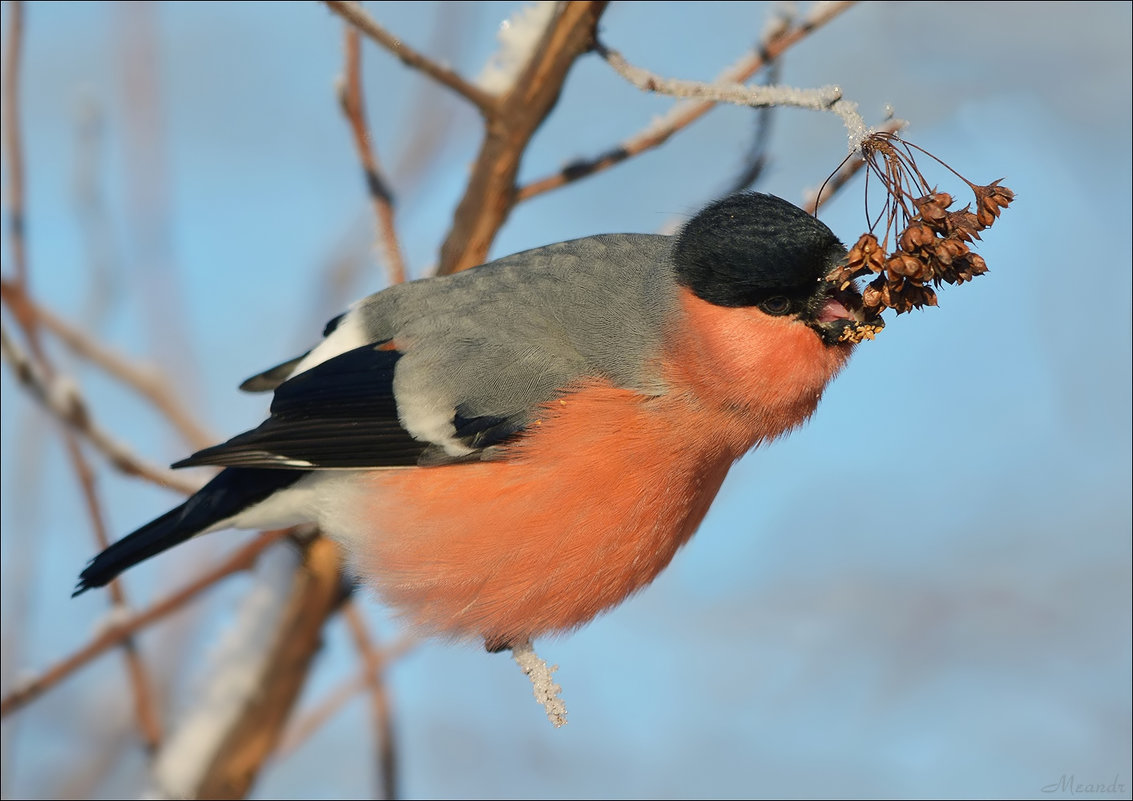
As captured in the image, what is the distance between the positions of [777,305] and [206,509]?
4.69 ft

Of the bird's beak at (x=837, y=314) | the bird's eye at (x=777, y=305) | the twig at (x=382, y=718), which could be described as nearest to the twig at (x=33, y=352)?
the twig at (x=382, y=718)

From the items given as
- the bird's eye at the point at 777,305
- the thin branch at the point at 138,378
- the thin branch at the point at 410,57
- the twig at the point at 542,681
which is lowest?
the twig at the point at 542,681

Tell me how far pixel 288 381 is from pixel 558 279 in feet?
2.39

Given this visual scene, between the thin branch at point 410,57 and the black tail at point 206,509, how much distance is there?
3.23 feet

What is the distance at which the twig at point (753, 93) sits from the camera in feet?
5.96

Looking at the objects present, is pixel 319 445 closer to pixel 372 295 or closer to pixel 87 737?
pixel 372 295

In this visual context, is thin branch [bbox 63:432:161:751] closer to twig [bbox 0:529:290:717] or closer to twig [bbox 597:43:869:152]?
twig [bbox 0:529:290:717]

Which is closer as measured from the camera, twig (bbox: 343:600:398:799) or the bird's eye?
the bird's eye

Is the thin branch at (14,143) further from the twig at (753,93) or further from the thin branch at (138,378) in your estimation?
the twig at (753,93)

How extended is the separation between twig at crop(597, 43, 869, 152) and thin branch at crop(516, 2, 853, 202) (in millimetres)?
170

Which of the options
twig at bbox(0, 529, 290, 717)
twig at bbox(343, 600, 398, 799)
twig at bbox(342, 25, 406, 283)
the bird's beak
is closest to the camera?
the bird's beak

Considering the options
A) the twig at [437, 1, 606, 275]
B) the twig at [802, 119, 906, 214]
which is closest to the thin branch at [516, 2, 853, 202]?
the twig at [437, 1, 606, 275]

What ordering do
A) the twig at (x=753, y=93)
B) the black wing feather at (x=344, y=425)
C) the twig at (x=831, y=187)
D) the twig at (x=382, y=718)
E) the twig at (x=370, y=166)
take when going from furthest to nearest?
the twig at (x=382, y=718)
the twig at (x=370, y=166)
the black wing feather at (x=344, y=425)
the twig at (x=831, y=187)
the twig at (x=753, y=93)

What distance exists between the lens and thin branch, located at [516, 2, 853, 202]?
95.1 inches
